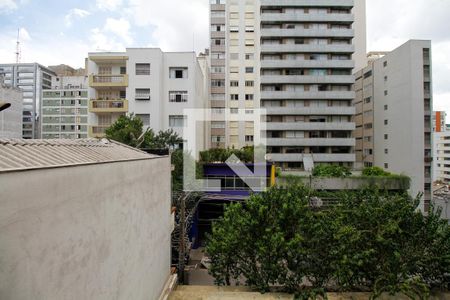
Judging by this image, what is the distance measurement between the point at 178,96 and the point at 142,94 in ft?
8.50

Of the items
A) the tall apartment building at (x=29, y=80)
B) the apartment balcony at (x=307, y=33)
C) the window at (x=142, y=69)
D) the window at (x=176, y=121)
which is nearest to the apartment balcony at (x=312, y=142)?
the window at (x=176, y=121)

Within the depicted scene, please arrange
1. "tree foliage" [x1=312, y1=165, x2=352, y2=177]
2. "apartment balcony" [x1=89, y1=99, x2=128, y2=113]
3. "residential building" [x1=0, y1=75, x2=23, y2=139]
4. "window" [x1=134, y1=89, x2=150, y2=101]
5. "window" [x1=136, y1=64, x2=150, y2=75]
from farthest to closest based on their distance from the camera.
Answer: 1. "residential building" [x1=0, y1=75, x2=23, y2=139]
2. "apartment balcony" [x1=89, y1=99, x2=128, y2=113]
3. "window" [x1=136, y1=64, x2=150, y2=75]
4. "window" [x1=134, y1=89, x2=150, y2=101]
5. "tree foliage" [x1=312, y1=165, x2=352, y2=177]

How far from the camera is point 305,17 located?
92.1 ft

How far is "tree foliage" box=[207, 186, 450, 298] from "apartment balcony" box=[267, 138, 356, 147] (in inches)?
738

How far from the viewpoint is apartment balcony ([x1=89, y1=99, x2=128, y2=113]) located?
20891mm

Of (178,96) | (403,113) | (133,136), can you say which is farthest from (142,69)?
(403,113)

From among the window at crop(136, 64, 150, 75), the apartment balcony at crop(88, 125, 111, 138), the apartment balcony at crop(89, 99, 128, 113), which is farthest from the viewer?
the apartment balcony at crop(88, 125, 111, 138)

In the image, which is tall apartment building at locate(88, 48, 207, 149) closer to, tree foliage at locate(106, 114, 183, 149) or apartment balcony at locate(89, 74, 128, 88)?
apartment balcony at locate(89, 74, 128, 88)

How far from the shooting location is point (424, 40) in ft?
82.6

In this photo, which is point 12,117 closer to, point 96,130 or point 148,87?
point 96,130

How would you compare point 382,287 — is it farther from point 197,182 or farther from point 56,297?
point 197,182

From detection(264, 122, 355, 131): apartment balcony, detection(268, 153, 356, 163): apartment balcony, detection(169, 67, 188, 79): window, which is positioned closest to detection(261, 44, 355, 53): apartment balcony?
detection(264, 122, 355, 131): apartment balcony

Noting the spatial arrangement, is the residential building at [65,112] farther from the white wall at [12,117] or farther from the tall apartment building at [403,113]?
the tall apartment building at [403,113]

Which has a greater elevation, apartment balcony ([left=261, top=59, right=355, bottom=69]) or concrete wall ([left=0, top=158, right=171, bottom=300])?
apartment balcony ([left=261, top=59, right=355, bottom=69])
